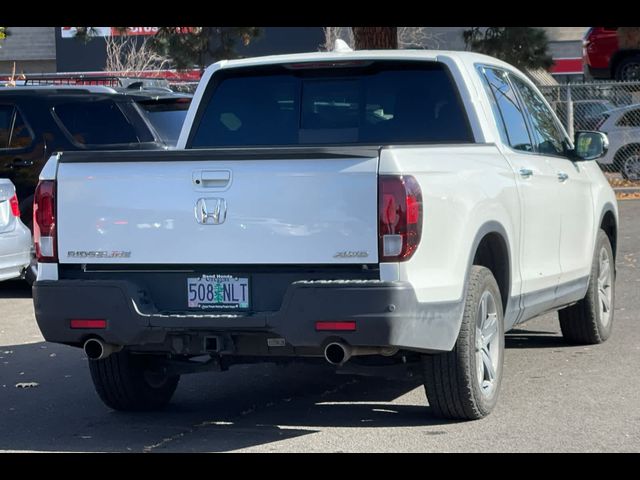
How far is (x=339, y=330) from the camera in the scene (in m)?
6.08

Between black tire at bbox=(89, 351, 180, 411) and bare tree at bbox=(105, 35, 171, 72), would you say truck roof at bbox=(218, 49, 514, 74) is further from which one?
bare tree at bbox=(105, 35, 171, 72)

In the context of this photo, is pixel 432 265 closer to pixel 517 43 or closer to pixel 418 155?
pixel 418 155

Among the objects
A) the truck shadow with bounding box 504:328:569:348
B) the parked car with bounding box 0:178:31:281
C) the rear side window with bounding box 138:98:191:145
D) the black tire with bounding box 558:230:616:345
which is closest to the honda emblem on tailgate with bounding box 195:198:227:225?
the black tire with bounding box 558:230:616:345

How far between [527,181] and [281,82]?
1.62 metres

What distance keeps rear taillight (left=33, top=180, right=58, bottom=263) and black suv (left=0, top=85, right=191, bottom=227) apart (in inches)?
225

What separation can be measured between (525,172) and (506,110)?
0.51m

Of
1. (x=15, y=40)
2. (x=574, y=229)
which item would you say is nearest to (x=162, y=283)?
(x=574, y=229)

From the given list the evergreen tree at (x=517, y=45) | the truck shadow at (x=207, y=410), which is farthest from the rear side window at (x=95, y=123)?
the evergreen tree at (x=517, y=45)

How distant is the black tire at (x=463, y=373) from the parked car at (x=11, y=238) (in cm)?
572

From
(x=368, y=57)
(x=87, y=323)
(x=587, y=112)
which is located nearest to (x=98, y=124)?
(x=368, y=57)

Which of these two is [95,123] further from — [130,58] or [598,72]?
[130,58]

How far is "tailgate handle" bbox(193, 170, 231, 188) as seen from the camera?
6.24 meters
